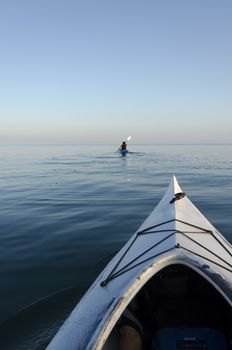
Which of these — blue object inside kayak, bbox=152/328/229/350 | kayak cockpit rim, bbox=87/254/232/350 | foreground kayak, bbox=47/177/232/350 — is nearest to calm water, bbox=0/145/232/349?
foreground kayak, bbox=47/177/232/350

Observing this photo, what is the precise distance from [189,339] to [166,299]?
0.83 metres

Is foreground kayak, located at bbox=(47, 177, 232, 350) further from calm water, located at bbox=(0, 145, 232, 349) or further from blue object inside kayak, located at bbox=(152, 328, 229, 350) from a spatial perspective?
calm water, located at bbox=(0, 145, 232, 349)

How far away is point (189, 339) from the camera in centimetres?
415

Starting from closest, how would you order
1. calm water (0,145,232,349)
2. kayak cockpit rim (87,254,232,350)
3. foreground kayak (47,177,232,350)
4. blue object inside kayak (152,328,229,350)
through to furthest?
kayak cockpit rim (87,254,232,350)
foreground kayak (47,177,232,350)
blue object inside kayak (152,328,229,350)
calm water (0,145,232,349)

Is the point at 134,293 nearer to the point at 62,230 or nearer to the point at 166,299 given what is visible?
the point at 166,299

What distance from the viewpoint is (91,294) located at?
15.2ft

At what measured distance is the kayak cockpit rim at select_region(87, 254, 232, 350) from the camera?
10.4 feet

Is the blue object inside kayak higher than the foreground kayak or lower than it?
lower

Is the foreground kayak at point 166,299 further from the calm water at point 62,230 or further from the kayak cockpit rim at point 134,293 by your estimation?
the calm water at point 62,230


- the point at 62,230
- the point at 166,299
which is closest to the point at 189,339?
the point at 166,299

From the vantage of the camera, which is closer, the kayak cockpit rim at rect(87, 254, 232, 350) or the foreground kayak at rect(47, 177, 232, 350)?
the kayak cockpit rim at rect(87, 254, 232, 350)

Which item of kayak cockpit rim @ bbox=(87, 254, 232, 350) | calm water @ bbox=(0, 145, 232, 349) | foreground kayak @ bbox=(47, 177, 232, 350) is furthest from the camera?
calm water @ bbox=(0, 145, 232, 349)

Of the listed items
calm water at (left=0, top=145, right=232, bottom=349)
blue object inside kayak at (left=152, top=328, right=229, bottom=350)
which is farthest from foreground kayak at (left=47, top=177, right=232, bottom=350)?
calm water at (left=0, top=145, right=232, bottom=349)

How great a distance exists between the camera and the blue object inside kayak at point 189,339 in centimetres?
407
